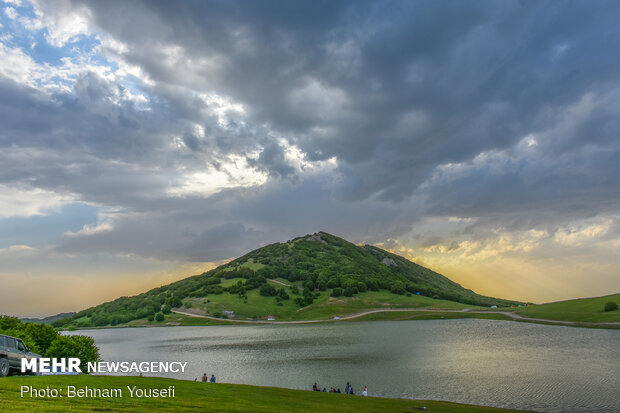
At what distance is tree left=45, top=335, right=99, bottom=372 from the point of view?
211ft

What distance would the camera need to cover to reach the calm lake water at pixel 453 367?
176 feet

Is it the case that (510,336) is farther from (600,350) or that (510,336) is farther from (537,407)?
(537,407)

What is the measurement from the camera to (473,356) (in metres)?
86.7

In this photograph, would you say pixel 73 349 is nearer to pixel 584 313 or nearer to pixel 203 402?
pixel 203 402

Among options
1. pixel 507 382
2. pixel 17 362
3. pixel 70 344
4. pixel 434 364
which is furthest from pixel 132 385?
pixel 434 364

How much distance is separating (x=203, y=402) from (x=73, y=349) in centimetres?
4761

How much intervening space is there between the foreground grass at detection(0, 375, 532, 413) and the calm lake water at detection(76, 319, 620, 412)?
1305 centimetres

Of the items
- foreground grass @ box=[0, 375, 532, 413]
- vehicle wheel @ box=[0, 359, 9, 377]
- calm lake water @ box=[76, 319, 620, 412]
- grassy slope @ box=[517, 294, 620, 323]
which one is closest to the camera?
foreground grass @ box=[0, 375, 532, 413]

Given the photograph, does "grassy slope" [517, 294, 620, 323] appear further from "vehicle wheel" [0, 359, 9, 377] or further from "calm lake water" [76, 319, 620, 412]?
"vehicle wheel" [0, 359, 9, 377]

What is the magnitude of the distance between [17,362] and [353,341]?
109 meters

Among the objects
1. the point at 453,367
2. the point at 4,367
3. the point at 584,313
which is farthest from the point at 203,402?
the point at 584,313

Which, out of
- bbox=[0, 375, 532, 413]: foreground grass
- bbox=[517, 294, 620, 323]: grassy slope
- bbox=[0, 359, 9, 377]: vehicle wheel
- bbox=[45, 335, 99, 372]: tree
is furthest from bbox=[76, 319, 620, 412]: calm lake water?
bbox=[0, 359, 9, 377]: vehicle wheel

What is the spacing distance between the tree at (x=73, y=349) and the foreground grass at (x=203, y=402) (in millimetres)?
31553

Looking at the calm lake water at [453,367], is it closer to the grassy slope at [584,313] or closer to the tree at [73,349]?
the tree at [73,349]
